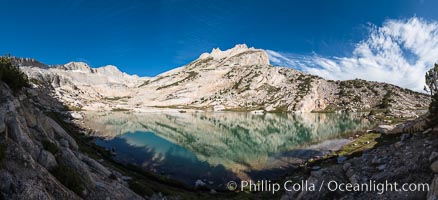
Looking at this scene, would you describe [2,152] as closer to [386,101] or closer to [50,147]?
[50,147]

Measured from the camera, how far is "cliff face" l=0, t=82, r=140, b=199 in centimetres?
910

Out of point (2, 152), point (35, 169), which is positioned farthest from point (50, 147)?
point (2, 152)

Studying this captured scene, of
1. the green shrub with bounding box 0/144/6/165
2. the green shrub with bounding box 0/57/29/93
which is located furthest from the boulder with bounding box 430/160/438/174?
the green shrub with bounding box 0/57/29/93

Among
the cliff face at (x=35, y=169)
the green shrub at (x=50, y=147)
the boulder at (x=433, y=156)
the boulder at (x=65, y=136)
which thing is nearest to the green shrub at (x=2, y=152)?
the cliff face at (x=35, y=169)

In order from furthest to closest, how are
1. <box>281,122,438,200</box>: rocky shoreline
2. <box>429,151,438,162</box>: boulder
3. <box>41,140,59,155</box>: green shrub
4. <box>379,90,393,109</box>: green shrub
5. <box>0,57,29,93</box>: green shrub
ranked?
<box>379,90,393,109</box>: green shrub < <box>0,57,29,93</box>: green shrub < <box>41,140,59,155</box>: green shrub < <box>429,151,438,162</box>: boulder < <box>281,122,438,200</box>: rocky shoreline

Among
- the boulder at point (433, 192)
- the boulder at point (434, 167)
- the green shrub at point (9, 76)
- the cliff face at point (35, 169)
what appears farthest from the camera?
the green shrub at point (9, 76)

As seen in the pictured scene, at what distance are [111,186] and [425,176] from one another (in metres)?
17.1

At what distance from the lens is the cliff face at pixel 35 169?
9102 mm

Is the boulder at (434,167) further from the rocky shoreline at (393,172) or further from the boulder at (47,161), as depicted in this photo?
the boulder at (47,161)

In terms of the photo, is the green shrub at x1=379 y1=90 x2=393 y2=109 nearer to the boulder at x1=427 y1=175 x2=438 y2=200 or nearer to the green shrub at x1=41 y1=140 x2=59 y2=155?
the boulder at x1=427 y1=175 x2=438 y2=200

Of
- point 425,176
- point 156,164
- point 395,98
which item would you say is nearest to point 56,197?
point 425,176

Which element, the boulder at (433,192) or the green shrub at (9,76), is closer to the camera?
the boulder at (433,192)

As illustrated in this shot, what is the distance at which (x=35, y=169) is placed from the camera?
1030 cm

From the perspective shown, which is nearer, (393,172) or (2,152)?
(2,152)
